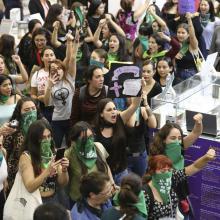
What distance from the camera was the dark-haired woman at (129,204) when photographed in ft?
14.8

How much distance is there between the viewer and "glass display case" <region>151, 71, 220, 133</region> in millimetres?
6660

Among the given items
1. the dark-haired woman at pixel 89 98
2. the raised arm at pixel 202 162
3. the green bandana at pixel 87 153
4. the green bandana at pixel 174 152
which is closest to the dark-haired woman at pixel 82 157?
the green bandana at pixel 87 153

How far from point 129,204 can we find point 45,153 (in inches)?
43.5

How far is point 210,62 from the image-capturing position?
24.1 ft

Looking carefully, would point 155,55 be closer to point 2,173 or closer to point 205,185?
point 205,185

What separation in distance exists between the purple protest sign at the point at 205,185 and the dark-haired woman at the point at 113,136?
0.79 m

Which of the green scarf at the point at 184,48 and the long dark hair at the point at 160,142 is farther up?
the green scarf at the point at 184,48

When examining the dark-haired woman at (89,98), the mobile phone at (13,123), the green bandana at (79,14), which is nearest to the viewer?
the mobile phone at (13,123)

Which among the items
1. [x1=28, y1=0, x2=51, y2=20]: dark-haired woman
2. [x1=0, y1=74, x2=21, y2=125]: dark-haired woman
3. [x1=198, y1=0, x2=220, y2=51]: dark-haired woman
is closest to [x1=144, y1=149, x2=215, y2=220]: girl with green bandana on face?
[x1=0, y1=74, x2=21, y2=125]: dark-haired woman

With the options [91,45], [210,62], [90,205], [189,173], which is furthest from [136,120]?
[91,45]

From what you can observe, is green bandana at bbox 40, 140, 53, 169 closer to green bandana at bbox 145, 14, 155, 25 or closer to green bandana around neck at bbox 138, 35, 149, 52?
green bandana around neck at bbox 138, 35, 149, 52

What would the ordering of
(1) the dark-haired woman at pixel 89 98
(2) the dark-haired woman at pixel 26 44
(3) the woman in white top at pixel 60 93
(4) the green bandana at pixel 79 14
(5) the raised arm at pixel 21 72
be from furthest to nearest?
(4) the green bandana at pixel 79 14 → (2) the dark-haired woman at pixel 26 44 → (5) the raised arm at pixel 21 72 → (3) the woman in white top at pixel 60 93 → (1) the dark-haired woman at pixel 89 98

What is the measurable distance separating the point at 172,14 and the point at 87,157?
5965mm

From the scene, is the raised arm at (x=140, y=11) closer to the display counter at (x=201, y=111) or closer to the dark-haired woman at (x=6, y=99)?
the display counter at (x=201, y=111)
